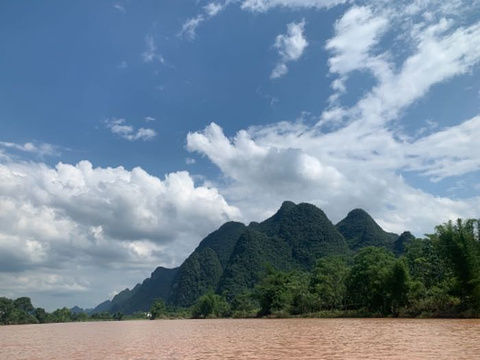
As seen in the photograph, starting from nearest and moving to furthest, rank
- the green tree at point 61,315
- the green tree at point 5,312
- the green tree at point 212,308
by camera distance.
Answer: the green tree at point 212,308 → the green tree at point 5,312 → the green tree at point 61,315

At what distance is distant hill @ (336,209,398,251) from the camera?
132375 mm

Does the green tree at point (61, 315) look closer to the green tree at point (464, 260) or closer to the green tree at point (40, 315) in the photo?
the green tree at point (40, 315)

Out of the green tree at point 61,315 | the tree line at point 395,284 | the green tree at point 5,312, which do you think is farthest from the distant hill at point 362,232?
the green tree at point 5,312

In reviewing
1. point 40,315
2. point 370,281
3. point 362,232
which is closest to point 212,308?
point 40,315

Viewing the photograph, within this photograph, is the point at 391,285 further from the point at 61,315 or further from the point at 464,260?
the point at 61,315

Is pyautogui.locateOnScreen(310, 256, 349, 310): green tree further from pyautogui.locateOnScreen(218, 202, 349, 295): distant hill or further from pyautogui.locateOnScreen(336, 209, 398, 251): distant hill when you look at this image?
pyautogui.locateOnScreen(218, 202, 349, 295): distant hill

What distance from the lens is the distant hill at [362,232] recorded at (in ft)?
434

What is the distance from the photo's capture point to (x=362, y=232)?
144 metres

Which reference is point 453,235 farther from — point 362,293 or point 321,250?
point 321,250

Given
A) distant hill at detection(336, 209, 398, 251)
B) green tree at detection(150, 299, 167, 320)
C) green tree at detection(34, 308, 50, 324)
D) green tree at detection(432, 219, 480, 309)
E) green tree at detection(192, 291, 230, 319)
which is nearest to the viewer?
green tree at detection(432, 219, 480, 309)

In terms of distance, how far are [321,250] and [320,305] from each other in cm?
7420

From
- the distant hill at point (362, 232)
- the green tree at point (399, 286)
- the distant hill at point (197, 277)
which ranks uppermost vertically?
the distant hill at point (362, 232)

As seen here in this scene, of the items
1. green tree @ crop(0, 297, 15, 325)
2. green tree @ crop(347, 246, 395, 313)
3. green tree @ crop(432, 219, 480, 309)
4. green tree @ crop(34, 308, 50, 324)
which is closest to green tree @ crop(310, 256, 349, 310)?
green tree @ crop(347, 246, 395, 313)

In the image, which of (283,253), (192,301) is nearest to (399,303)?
(283,253)
